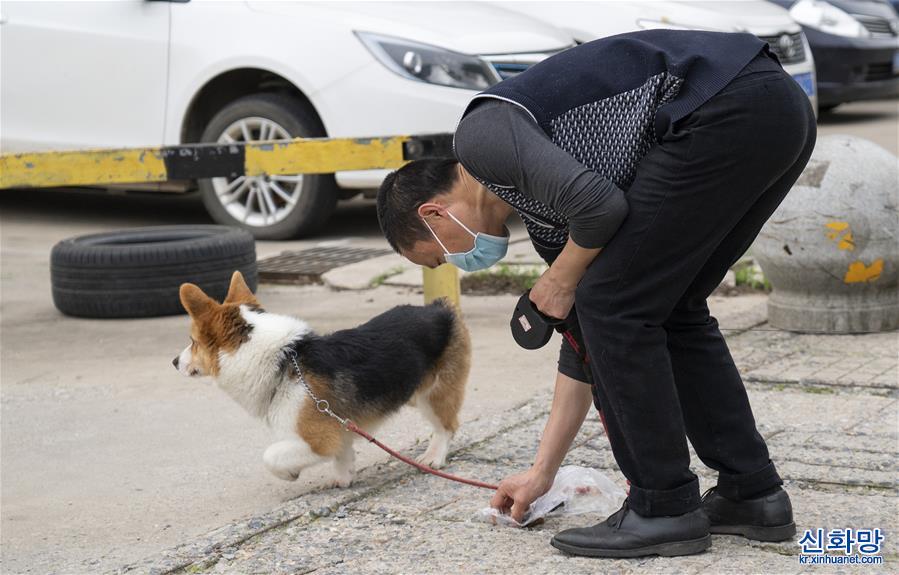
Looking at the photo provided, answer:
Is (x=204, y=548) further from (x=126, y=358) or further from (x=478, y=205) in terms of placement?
(x=126, y=358)

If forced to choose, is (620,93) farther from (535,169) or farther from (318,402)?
(318,402)

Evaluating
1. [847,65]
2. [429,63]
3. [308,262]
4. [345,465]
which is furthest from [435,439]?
[847,65]

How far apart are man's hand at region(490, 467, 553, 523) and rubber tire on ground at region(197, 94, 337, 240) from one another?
520 cm

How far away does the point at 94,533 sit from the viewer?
144 inches

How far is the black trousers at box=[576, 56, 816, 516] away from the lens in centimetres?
283

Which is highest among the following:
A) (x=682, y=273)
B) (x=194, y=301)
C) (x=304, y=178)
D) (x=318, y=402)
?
(x=682, y=273)

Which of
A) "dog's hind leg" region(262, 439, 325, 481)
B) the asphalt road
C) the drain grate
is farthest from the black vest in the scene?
the drain grate

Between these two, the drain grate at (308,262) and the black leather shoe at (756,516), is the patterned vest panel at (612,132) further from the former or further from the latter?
the drain grate at (308,262)

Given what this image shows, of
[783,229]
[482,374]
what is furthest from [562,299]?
[783,229]

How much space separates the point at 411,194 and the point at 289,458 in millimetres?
1167

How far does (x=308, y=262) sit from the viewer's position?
25.7 ft

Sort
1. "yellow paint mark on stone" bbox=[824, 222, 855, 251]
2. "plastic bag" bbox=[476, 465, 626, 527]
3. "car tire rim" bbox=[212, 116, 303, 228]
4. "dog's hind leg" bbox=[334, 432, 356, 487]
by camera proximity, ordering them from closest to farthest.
Result: 1. "plastic bag" bbox=[476, 465, 626, 527]
2. "dog's hind leg" bbox=[334, 432, 356, 487]
3. "yellow paint mark on stone" bbox=[824, 222, 855, 251]
4. "car tire rim" bbox=[212, 116, 303, 228]

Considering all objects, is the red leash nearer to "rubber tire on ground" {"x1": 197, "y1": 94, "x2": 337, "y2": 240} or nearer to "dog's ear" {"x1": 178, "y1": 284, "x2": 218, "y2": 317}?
"dog's ear" {"x1": 178, "y1": 284, "x2": 218, "y2": 317}

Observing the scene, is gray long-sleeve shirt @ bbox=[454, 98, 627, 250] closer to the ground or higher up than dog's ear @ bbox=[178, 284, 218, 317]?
higher up
